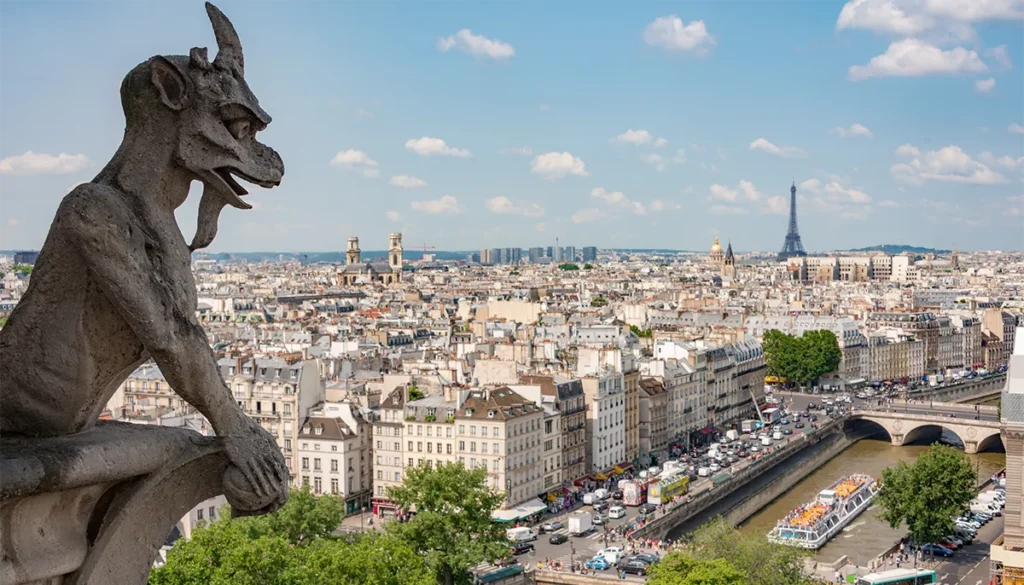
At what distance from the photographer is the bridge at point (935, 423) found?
67.8 metres

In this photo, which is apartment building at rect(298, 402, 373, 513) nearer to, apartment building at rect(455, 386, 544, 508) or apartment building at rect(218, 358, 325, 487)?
apartment building at rect(218, 358, 325, 487)

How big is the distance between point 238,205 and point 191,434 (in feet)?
3.65

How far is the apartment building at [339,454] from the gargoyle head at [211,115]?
41.8 meters

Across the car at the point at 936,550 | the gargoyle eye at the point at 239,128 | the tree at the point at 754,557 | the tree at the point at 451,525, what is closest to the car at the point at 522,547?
the tree at the point at 451,525

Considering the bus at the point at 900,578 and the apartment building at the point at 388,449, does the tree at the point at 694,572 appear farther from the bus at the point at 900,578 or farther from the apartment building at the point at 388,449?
the apartment building at the point at 388,449

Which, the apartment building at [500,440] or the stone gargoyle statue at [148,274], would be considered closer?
the stone gargoyle statue at [148,274]

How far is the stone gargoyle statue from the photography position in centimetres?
520

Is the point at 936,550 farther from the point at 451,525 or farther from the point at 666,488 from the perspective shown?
the point at 451,525

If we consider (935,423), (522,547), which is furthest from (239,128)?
(935,423)

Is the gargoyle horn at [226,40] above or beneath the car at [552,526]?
→ above

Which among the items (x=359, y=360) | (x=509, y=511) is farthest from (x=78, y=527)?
(x=359, y=360)

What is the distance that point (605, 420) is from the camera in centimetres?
5550

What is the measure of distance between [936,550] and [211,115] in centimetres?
4345

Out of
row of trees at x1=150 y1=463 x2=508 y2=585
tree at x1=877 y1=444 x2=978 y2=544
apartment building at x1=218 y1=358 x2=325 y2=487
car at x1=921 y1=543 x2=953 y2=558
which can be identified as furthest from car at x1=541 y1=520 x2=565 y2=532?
car at x1=921 y1=543 x2=953 y2=558
